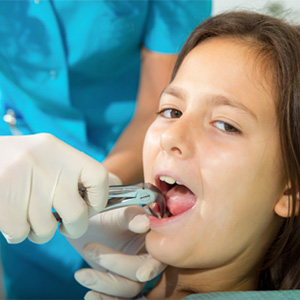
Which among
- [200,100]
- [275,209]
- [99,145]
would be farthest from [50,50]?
[275,209]

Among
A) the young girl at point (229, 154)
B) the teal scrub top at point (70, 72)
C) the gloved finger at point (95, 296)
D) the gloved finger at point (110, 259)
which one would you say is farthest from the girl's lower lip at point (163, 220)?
the teal scrub top at point (70, 72)

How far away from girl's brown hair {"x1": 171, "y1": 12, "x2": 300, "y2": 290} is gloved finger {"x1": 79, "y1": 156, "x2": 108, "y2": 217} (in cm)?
47

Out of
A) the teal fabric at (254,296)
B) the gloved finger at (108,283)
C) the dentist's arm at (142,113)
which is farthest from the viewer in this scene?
the dentist's arm at (142,113)

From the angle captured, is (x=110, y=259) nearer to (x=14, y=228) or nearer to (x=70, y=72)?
(x=14, y=228)

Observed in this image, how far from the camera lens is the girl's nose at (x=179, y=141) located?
3.39ft

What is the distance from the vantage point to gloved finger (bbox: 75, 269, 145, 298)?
111cm

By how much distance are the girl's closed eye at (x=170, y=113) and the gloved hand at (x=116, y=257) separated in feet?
0.92

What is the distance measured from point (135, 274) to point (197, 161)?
1.25 feet

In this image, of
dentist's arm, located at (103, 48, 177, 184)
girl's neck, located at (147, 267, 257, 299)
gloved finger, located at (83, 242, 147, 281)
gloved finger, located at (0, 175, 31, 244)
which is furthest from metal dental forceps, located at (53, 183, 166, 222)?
dentist's arm, located at (103, 48, 177, 184)

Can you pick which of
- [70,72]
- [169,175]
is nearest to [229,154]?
[169,175]

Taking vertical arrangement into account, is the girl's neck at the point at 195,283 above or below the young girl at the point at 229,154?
below

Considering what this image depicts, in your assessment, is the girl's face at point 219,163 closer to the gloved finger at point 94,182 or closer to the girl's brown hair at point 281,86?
the girl's brown hair at point 281,86

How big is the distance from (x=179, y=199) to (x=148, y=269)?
0.20 m

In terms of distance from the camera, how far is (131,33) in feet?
5.18
